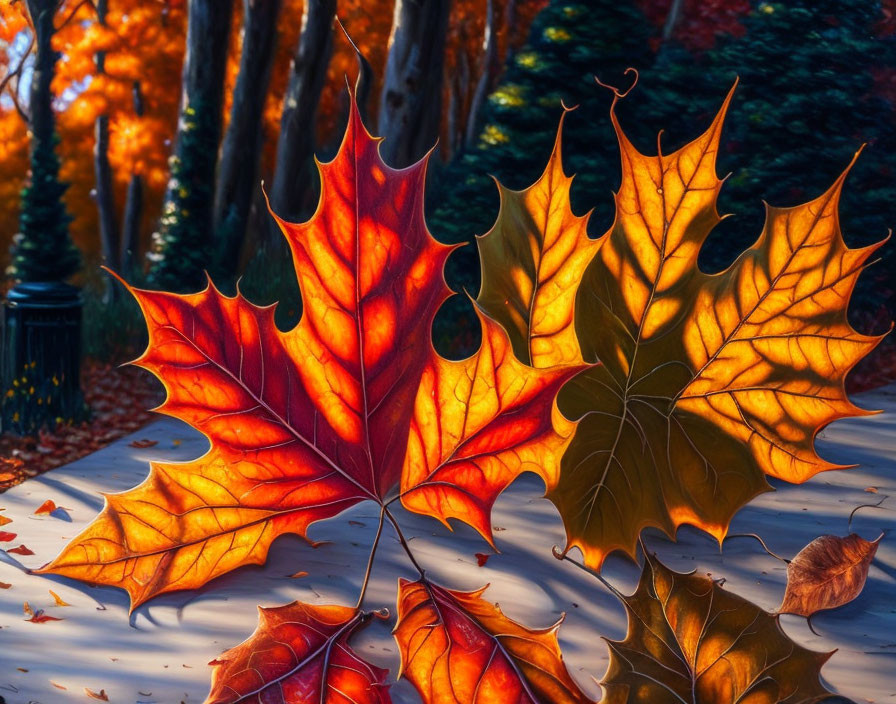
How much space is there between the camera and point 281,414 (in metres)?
0.80

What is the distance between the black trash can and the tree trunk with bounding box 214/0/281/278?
4168mm

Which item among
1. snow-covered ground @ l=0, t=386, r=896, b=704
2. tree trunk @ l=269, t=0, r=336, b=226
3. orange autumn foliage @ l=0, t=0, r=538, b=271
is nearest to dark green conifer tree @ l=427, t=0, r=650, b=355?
tree trunk @ l=269, t=0, r=336, b=226

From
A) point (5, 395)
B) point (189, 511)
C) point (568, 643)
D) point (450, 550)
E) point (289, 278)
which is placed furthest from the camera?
point (289, 278)

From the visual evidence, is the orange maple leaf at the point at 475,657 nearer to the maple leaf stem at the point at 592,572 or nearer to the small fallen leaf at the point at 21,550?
the maple leaf stem at the point at 592,572

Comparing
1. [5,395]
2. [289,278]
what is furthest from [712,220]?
[289,278]

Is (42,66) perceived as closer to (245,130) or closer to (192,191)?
(245,130)

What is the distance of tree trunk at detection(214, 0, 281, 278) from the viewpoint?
12.2 meters

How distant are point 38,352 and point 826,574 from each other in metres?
7.97

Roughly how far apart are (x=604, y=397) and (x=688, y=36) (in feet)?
58.1

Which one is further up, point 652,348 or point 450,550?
point 652,348

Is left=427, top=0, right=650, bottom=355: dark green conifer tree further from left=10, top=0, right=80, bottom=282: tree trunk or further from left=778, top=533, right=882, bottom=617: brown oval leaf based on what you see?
left=778, top=533, right=882, bottom=617: brown oval leaf

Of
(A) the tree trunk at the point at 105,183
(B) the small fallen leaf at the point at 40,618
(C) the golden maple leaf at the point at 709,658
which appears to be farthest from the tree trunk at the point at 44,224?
(C) the golden maple leaf at the point at 709,658

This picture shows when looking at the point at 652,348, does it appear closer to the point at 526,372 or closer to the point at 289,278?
the point at 526,372

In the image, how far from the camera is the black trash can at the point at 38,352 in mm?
7723
